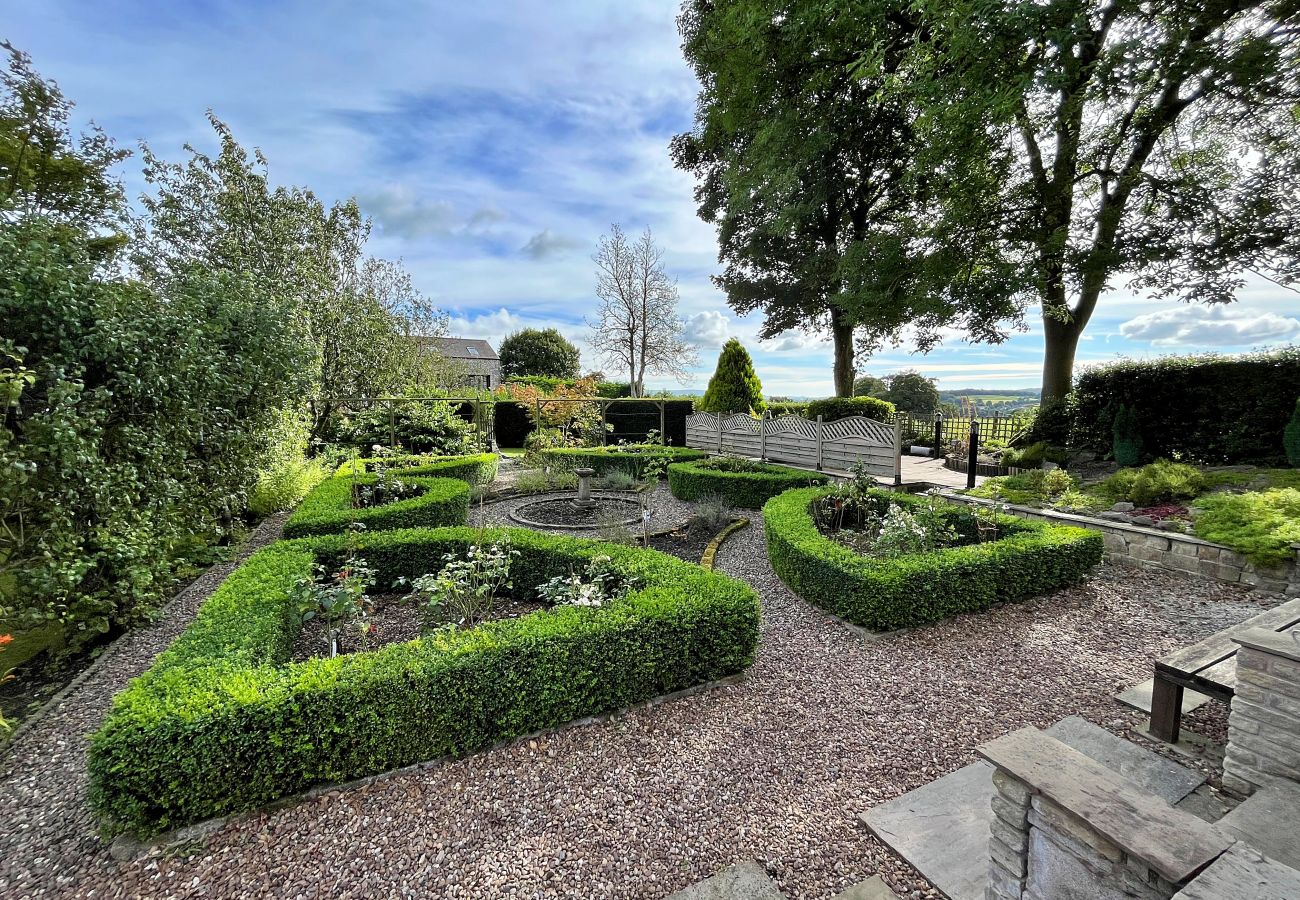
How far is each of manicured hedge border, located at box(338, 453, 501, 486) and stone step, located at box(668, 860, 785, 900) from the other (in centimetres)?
692

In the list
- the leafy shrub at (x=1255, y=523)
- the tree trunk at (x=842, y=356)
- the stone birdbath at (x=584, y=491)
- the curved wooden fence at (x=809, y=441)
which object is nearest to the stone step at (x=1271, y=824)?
the leafy shrub at (x=1255, y=523)

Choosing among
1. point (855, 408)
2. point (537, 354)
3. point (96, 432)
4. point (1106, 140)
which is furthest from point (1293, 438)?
point (537, 354)

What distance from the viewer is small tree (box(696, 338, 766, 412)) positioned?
45.8 ft

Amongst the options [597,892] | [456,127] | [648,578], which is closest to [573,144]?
[456,127]

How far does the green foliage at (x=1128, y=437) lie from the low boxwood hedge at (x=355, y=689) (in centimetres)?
880

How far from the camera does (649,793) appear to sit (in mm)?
2234

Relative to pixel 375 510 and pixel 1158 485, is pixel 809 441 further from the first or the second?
pixel 375 510

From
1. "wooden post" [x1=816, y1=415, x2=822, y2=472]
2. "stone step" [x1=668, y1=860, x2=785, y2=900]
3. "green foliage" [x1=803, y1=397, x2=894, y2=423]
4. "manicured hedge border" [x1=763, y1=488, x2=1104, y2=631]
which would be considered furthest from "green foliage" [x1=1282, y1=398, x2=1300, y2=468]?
"stone step" [x1=668, y1=860, x2=785, y2=900]

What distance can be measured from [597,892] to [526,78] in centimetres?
729

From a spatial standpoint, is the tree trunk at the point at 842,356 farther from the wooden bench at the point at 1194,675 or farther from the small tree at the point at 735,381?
the wooden bench at the point at 1194,675

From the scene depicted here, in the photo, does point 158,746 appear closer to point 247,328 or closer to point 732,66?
point 247,328

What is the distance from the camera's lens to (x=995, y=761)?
1.42m

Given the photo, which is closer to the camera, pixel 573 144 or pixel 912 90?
pixel 573 144

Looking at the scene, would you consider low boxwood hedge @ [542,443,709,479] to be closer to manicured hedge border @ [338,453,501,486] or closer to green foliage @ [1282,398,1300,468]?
manicured hedge border @ [338,453,501,486]
